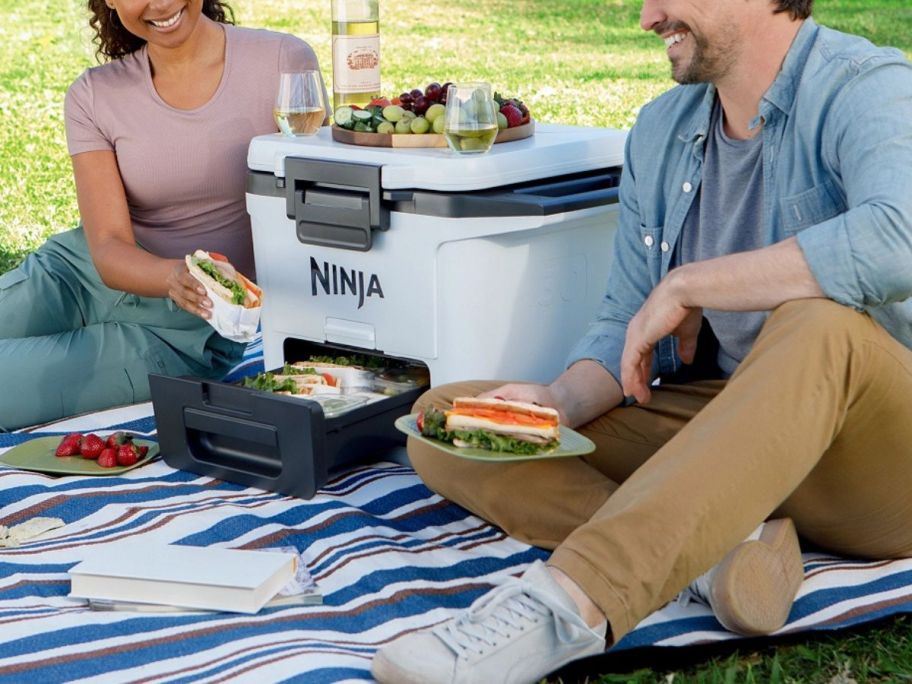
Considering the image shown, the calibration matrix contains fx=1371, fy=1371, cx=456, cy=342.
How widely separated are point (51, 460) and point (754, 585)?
1651 millimetres

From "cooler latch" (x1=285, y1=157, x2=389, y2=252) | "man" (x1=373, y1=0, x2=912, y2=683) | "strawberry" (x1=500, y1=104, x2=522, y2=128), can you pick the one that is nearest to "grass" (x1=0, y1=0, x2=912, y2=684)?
"man" (x1=373, y1=0, x2=912, y2=683)

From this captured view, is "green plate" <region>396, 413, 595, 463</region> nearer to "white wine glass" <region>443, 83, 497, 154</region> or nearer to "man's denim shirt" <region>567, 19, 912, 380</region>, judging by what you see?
"man's denim shirt" <region>567, 19, 912, 380</region>

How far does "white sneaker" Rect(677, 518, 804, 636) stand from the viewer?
86.9 inches

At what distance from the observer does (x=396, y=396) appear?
296 centimetres

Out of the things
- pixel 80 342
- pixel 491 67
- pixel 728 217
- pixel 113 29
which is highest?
pixel 113 29

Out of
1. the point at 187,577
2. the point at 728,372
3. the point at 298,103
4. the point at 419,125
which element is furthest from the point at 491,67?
the point at 187,577

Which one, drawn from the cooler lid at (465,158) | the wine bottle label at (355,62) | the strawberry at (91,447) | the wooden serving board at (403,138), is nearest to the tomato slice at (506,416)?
the cooler lid at (465,158)

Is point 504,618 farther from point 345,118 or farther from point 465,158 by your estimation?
point 345,118

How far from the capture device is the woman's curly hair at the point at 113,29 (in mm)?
3453

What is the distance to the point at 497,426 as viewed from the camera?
238cm

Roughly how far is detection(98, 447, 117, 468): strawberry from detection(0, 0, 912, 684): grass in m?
1.22

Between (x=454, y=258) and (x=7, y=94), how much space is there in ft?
21.1

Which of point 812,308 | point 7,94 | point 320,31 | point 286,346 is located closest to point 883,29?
point 320,31

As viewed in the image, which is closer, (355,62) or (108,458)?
(108,458)
